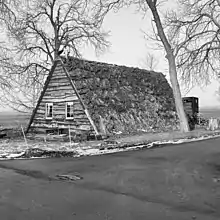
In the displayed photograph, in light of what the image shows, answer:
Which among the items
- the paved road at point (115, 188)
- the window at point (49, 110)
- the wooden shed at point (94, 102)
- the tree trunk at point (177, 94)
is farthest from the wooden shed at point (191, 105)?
the paved road at point (115, 188)

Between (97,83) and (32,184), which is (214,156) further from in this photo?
(97,83)

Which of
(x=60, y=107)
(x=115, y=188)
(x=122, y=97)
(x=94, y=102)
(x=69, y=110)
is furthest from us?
(x=122, y=97)

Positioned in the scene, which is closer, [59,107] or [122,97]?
[59,107]

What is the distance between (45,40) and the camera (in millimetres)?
38031

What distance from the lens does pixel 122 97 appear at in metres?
24.2

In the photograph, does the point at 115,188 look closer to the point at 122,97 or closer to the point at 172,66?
the point at 122,97

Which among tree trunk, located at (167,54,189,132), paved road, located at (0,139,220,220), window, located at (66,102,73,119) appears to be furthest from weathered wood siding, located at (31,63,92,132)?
paved road, located at (0,139,220,220)

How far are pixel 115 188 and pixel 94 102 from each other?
13.6m

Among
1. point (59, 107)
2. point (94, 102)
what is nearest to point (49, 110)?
point (59, 107)

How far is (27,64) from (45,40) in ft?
14.5

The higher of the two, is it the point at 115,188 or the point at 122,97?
the point at 122,97

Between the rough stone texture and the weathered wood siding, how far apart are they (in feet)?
2.56

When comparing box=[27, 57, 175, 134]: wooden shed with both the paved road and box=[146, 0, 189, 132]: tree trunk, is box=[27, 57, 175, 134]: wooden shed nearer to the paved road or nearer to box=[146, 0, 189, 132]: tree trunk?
box=[146, 0, 189, 132]: tree trunk

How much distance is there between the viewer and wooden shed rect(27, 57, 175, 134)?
21422mm
